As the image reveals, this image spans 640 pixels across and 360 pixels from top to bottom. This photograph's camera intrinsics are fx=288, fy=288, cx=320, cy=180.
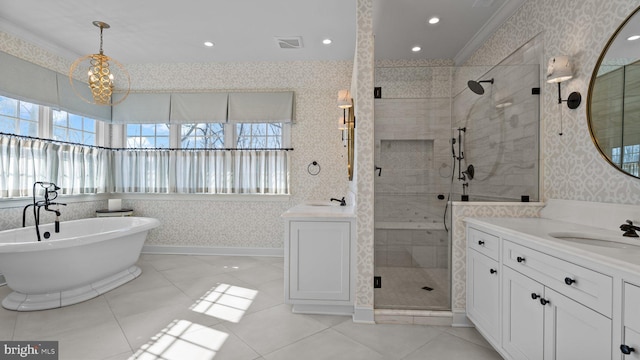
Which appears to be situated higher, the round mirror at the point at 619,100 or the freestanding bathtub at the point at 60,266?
the round mirror at the point at 619,100

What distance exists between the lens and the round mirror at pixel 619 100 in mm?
1621

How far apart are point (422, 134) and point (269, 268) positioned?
2.52m

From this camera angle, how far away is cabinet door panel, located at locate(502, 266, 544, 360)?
4.89 feet

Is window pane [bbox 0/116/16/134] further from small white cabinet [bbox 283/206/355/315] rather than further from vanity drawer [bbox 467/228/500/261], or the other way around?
vanity drawer [bbox 467/228/500/261]

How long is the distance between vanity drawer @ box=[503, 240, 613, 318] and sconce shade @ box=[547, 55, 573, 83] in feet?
4.17

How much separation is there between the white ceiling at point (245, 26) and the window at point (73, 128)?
0.83m

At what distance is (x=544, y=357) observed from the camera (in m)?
1.44

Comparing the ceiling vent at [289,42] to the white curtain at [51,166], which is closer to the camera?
the white curtain at [51,166]

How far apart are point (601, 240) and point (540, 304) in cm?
53

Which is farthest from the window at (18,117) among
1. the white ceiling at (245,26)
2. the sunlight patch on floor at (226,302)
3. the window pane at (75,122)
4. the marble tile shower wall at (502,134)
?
the marble tile shower wall at (502,134)

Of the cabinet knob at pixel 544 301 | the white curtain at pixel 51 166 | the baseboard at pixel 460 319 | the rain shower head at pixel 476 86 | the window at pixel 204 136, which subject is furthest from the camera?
the window at pixel 204 136

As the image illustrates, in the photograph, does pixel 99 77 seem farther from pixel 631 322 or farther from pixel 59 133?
pixel 631 322

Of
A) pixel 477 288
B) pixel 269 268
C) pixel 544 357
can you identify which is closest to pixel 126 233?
pixel 269 268

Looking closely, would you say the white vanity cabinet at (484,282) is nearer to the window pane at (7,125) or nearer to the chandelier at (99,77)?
the chandelier at (99,77)
